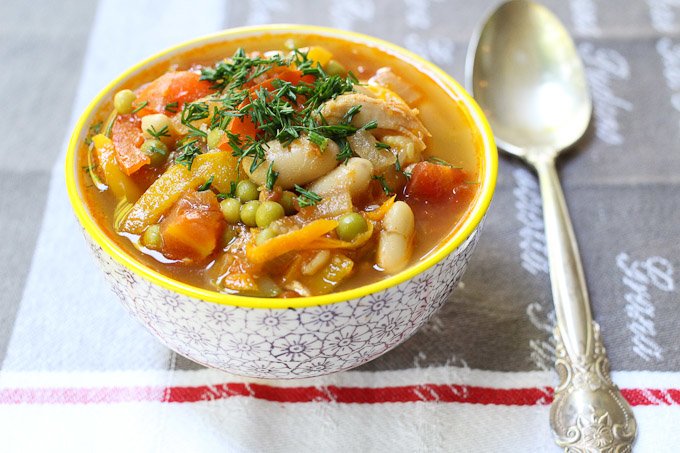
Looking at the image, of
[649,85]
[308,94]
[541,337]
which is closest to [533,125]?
[649,85]

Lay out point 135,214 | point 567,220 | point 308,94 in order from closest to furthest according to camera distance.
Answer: point 135,214, point 308,94, point 567,220

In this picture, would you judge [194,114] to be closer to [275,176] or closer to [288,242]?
[275,176]

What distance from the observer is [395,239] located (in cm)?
207

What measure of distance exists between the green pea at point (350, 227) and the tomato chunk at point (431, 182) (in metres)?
0.28

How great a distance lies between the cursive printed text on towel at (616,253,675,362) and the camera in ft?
8.32

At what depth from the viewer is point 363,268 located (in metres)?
2.09

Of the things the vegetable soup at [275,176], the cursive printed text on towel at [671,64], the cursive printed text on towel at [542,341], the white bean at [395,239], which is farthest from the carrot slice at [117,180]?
the cursive printed text on towel at [671,64]

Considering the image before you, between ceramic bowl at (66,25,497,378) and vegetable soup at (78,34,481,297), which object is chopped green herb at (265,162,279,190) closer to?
vegetable soup at (78,34,481,297)

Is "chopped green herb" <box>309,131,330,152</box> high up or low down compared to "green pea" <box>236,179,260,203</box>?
up

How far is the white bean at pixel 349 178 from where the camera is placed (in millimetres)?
2119

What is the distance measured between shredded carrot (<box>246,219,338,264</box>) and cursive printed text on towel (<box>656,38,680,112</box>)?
7.11ft

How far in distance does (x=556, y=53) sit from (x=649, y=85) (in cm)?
50

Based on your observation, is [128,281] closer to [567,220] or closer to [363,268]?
[363,268]

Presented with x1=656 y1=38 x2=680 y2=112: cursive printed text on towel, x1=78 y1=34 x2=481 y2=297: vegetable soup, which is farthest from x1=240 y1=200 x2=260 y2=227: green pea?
x1=656 y1=38 x2=680 y2=112: cursive printed text on towel
